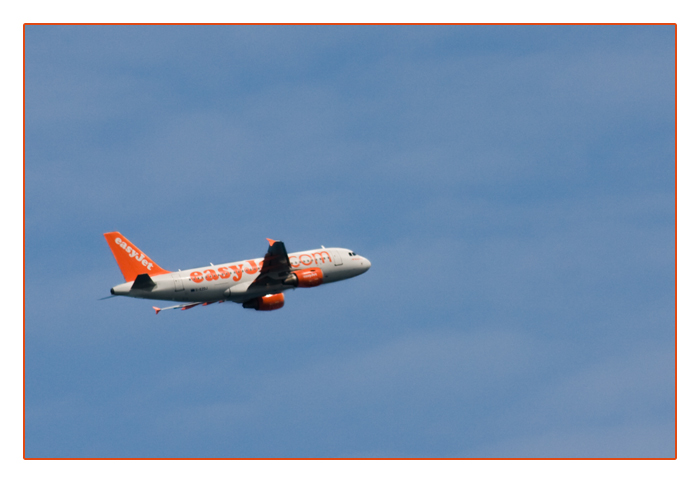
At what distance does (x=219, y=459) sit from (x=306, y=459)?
6.20 metres

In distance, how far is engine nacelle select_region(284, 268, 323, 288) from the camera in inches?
5192

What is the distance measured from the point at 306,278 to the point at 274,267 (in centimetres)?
361

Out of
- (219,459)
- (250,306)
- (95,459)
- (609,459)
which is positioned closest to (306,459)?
(219,459)

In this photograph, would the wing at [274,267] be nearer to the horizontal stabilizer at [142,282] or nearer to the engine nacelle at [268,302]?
the engine nacelle at [268,302]

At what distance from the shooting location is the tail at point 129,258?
127m

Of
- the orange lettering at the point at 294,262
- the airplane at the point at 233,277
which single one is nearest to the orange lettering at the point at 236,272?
the airplane at the point at 233,277

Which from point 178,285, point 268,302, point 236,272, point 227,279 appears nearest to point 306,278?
point 268,302

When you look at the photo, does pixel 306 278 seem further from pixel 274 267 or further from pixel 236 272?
pixel 236 272

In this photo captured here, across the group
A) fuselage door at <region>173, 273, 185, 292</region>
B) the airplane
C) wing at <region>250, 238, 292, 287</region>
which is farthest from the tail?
wing at <region>250, 238, 292, 287</region>

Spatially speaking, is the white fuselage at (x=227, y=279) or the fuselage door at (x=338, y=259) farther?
the fuselage door at (x=338, y=259)

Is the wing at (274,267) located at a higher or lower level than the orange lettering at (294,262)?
lower

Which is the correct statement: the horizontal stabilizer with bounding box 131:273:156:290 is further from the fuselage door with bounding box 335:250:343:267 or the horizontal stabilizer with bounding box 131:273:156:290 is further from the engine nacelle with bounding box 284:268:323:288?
the fuselage door with bounding box 335:250:343:267

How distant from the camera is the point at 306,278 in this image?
133m

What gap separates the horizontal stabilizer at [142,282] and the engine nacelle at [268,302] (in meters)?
12.1
